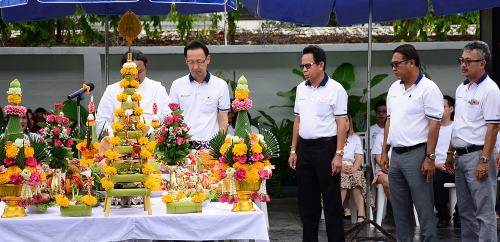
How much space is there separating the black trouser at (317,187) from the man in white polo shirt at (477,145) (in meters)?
1.08

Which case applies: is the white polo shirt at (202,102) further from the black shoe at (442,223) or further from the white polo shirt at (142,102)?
the black shoe at (442,223)

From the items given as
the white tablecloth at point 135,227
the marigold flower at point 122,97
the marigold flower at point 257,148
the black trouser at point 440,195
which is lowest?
the black trouser at point 440,195

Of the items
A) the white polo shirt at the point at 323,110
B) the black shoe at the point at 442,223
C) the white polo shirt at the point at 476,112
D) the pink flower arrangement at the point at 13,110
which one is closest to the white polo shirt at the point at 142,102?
the white polo shirt at the point at 323,110

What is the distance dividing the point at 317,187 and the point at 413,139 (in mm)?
1138

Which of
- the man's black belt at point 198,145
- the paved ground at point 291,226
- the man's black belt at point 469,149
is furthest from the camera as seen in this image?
the paved ground at point 291,226

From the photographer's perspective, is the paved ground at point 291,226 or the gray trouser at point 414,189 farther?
the paved ground at point 291,226

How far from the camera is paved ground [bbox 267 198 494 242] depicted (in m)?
8.20

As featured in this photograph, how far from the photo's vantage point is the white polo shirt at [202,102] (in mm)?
7094

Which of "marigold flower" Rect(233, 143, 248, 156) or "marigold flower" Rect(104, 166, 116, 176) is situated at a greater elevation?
"marigold flower" Rect(233, 143, 248, 156)

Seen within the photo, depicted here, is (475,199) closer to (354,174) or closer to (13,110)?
(354,174)

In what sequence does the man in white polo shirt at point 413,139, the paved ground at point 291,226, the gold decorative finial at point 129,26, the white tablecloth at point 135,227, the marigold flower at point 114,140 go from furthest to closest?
the paved ground at point 291,226 < the man in white polo shirt at point 413,139 < the gold decorative finial at point 129,26 < the marigold flower at point 114,140 < the white tablecloth at point 135,227

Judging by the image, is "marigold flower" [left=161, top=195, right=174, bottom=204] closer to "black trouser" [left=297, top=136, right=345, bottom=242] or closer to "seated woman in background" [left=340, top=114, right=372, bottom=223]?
"black trouser" [left=297, top=136, right=345, bottom=242]

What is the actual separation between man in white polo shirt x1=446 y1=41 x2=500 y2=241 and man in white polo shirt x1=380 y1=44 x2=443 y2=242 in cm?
35

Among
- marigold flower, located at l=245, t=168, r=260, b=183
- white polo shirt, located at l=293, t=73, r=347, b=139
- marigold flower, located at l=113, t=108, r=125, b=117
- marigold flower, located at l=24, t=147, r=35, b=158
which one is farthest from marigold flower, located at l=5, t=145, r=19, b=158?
white polo shirt, located at l=293, t=73, r=347, b=139
